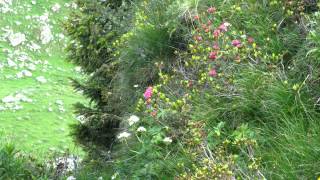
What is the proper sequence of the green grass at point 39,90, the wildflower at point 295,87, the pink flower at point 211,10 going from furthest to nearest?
the green grass at point 39,90, the pink flower at point 211,10, the wildflower at point 295,87

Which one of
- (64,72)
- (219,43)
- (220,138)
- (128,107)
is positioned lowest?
(64,72)

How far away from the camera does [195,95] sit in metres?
5.03

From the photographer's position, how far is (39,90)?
16.5 metres

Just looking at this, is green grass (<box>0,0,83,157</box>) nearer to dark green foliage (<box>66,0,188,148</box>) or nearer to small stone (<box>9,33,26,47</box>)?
small stone (<box>9,33,26,47</box>)

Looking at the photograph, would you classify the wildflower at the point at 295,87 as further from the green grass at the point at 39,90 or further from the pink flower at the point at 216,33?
the green grass at the point at 39,90

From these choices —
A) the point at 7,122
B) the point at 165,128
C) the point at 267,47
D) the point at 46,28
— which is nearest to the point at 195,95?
the point at 165,128

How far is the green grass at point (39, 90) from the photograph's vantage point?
1307cm

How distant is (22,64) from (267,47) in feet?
49.5

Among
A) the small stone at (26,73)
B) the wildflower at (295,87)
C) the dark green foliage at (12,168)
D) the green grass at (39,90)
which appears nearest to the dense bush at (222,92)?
the wildflower at (295,87)

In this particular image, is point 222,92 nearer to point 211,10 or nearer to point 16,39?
point 211,10

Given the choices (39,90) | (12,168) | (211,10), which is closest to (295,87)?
(211,10)

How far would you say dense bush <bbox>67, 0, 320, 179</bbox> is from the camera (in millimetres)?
4000

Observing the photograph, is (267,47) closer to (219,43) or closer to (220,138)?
(219,43)

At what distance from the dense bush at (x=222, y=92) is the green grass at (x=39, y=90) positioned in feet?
9.93
